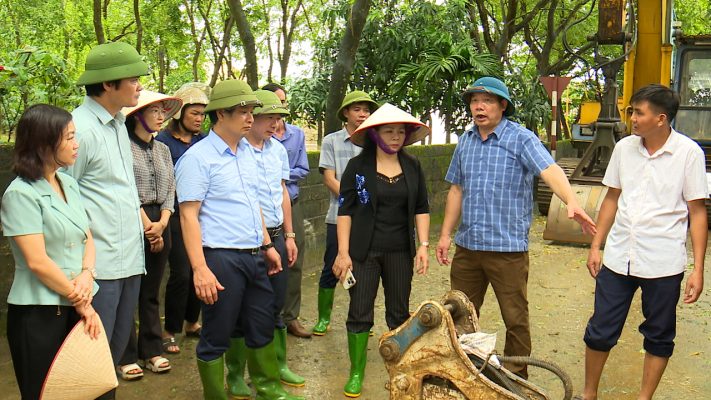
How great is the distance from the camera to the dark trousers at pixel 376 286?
4602 millimetres

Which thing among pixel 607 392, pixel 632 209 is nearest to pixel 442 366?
pixel 632 209

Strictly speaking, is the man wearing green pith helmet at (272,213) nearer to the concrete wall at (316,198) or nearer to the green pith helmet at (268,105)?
the green pith helmet at (268,105)

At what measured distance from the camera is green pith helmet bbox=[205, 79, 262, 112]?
4059 millimetres

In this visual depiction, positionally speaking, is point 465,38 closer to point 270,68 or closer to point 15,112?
point 15,112

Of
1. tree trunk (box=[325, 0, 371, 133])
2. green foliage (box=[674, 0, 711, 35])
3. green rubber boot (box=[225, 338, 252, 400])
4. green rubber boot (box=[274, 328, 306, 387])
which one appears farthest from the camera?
green foliage (box=[674, 0, 711, 35])

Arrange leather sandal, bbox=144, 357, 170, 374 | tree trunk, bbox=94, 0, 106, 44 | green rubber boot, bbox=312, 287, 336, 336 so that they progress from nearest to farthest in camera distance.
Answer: leather sandal, bbox=144, 357, 170, 374 → green rubber boot, bbox=312, 287, 336, 336 → tree trunk, bbox=94, 0, 106, 44

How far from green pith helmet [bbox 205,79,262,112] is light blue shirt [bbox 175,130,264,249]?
17 cm

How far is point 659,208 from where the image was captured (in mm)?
4168

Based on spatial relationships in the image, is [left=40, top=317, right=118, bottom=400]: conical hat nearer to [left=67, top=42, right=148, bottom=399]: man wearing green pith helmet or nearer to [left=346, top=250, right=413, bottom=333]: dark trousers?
[left=67, top=42, right=148, bottom=399]: man wearing green pith helmet

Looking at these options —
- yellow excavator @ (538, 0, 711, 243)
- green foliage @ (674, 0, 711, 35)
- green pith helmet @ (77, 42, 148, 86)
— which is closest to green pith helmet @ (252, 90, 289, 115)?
green pith helmet @ (77, 42, 148, 86)

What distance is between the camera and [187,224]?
3938 millimetres

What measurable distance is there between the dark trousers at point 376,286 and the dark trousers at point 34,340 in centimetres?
180

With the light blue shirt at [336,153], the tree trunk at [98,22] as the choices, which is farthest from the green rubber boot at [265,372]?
the tree trunk at [98,22]

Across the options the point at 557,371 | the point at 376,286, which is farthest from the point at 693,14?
the point at 557,371
